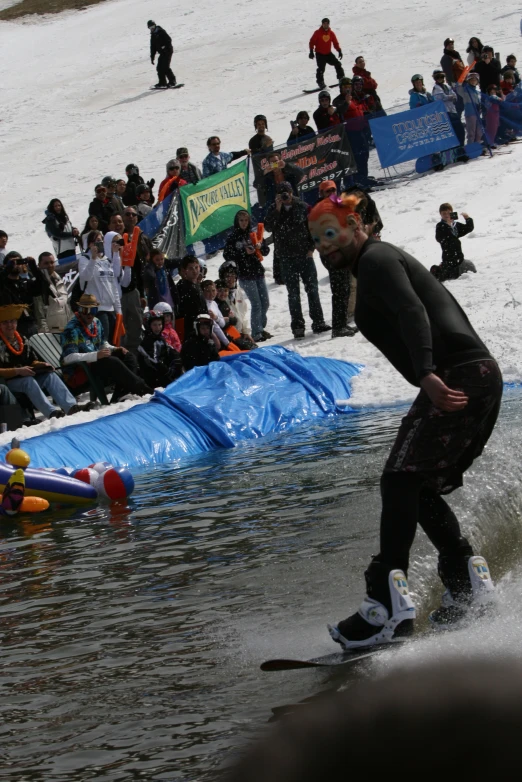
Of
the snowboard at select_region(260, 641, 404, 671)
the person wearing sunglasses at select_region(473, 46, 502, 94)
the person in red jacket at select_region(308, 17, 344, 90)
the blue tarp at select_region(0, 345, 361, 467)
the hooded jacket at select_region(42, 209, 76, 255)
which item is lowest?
the blue tarp at select_region(0, 345, 361, 467)

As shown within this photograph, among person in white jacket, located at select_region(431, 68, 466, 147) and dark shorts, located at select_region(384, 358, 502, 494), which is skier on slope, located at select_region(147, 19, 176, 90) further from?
dark shorts, located at select_region(384, 358, 502, 494)

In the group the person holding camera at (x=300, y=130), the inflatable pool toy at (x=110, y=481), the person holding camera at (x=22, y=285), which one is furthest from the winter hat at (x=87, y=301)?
the person holding camera at (x=300, y=130)

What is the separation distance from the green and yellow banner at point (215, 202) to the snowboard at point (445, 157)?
4758 millimetres

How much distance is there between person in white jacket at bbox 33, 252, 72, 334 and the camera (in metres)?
14.5

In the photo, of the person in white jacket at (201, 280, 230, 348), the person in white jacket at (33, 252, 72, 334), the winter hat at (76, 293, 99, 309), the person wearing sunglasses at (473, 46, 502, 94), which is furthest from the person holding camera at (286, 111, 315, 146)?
the winter hat at (76, 293, 99, 309)

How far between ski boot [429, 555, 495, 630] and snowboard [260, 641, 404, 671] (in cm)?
26

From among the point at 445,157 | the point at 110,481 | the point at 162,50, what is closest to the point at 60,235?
the point at 445,157

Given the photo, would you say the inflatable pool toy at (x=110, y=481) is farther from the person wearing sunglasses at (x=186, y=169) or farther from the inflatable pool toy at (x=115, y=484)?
the person wearing sunglasses at (x=186, y=169)

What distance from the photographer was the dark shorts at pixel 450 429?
4141mm

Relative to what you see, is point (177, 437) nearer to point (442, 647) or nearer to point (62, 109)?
point (442, 647)

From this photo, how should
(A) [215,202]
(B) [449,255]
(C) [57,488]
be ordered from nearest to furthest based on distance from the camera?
(C) [57,488], (B) [449,255], (A) [215,202]

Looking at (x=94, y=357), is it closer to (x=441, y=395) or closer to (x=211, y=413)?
(x=211, y=413)

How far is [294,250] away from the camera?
14875 millimetres

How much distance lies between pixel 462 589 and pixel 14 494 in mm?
5094
